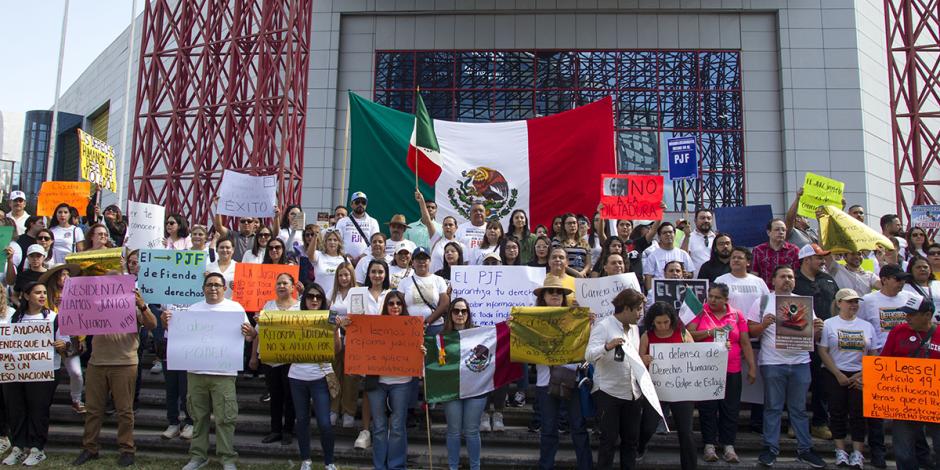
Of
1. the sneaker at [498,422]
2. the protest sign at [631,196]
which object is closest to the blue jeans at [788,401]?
the sneaker at [498,422]

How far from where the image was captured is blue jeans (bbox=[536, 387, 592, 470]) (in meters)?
7.01

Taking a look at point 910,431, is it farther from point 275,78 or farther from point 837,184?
point 275,78

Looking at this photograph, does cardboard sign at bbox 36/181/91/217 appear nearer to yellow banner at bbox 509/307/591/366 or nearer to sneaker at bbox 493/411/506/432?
sneaker at bbox 493/411/506/432

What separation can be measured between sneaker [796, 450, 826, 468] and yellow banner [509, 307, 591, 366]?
2.66 metres

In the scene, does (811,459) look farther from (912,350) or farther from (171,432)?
(171,432)

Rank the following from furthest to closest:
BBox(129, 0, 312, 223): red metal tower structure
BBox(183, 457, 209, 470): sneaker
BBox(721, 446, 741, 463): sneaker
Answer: BBox(129, 0, 312, 223): red metal tower structure → BBox(721, 446, 741, 463): sneaker → BBox(183, 457, 209, 470): sneaker

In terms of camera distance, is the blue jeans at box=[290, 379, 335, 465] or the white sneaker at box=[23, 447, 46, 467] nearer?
the blue jeans at box=[290, 379, 335, 465]

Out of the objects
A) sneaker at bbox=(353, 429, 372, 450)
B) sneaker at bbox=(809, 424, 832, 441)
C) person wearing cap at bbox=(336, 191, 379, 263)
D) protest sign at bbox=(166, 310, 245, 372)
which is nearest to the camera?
protest sign at bbox=(166, 310, 245, 372)

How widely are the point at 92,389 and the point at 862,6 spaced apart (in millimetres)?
21808

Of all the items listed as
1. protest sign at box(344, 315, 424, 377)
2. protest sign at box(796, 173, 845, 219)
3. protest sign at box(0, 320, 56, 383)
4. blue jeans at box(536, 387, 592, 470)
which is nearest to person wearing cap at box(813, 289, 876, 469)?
blue jeans at box(536, 387, 592, 470)

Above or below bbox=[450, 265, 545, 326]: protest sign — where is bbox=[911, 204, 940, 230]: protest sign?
above

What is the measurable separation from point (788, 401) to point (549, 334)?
110 inches

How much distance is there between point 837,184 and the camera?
1078cm

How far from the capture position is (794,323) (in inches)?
299
